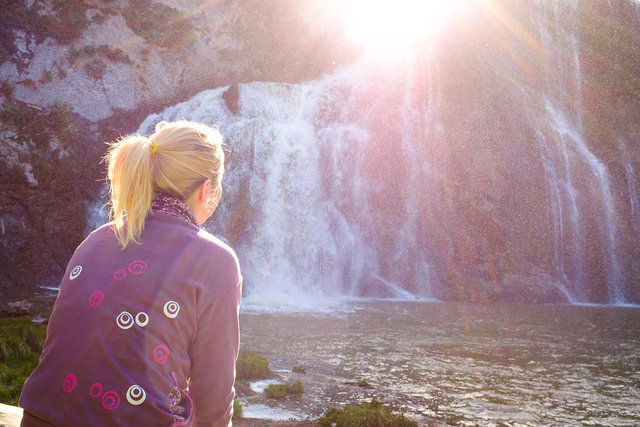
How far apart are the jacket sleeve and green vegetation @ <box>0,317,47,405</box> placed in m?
4.66

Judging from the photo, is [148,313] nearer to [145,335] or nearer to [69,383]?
[145,335]

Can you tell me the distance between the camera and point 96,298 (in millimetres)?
1979

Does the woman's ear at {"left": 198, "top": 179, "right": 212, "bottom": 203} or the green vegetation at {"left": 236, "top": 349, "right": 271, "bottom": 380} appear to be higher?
the woman's ear at {"left": 198, "top": 179, "right": 212, "bottom": 203}

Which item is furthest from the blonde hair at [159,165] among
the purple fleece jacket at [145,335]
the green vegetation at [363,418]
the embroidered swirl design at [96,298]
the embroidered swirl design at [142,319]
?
the green vegetation at [363,418]

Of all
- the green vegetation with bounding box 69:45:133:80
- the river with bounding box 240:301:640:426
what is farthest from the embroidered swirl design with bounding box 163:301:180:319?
the green vegetation with bounding box 69:45:133:80

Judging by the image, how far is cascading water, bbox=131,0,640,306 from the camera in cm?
1930

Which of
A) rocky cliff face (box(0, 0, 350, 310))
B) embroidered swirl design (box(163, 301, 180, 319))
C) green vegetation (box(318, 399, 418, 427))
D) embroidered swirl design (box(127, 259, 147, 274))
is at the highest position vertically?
rocky cliff face (box(0, 0, 350, 310))

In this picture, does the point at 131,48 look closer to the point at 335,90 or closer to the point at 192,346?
the point at 335,90

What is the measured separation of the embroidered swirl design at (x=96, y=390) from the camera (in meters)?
1.91

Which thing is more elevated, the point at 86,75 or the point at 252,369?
the point at 86,75

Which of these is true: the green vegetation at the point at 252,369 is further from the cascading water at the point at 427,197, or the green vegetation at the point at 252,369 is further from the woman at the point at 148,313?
the cascading water at the point at 427,197

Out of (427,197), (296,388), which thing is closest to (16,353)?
(296,388)

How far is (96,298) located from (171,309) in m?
0.28

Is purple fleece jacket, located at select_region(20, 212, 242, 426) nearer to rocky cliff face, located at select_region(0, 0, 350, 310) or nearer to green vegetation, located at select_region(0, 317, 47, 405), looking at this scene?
green vegetation, located at select_region(0, 317, 47, 405)
